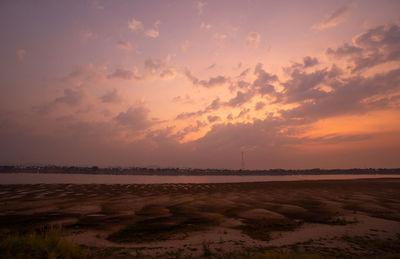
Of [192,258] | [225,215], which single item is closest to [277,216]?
[225,215]

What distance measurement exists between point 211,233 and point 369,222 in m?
14.0

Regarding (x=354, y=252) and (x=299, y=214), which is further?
(x=299, y=214)

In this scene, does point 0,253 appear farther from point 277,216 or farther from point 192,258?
point 277,216

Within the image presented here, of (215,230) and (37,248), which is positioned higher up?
(37,248)

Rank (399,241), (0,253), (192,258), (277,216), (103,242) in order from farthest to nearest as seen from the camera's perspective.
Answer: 1. (277,216)
2. (399,241)
3. (103,242)
4. (192,258)
5. (0,253)

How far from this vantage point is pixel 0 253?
8.25 m

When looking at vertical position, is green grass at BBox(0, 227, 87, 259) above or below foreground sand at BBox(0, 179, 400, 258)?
above

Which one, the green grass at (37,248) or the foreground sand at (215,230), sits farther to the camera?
the foreground sand at (215,230)

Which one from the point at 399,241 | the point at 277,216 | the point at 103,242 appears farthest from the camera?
the point at 277,216

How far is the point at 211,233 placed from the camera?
50.2 feet

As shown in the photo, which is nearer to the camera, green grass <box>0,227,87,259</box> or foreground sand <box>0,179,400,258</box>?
green grass <box>0,227,87,259</box>

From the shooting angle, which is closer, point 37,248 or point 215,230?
point 37,248

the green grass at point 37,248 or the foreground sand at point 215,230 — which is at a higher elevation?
the green grass at point 37,248

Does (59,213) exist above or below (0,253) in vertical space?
below
